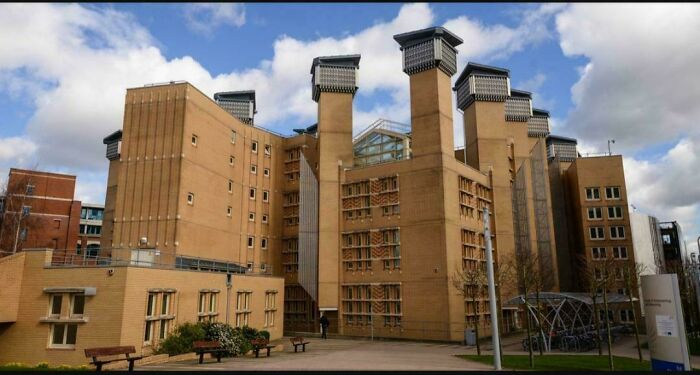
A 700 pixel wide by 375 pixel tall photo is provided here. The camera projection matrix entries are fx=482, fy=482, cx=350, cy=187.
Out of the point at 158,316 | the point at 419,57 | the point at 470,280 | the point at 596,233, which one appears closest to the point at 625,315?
the point at 596,233

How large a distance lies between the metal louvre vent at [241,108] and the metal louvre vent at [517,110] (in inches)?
1157

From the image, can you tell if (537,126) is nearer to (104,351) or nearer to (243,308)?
(243,308)

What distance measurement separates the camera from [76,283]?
21250mm

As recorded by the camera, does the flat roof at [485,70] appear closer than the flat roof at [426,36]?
No

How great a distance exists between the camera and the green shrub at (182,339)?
22500 millimetres

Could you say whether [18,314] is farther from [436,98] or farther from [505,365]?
[436,98]

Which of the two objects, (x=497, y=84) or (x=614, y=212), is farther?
(x=614, y=212)

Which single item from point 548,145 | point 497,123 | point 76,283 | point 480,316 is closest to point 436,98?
point 497,123

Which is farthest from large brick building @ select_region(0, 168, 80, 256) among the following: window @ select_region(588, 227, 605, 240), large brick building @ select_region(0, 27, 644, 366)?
window @ select_region(588, 227, 605, 240)

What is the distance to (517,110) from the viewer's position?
53750mm

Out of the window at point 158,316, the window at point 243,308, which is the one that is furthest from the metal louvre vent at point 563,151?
the window at point 158,316

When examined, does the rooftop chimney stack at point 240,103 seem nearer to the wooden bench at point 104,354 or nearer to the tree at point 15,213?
the tree at point 15,213

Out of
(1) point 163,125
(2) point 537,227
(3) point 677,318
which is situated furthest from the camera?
(2) point 537,227

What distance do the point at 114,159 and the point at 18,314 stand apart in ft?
147
